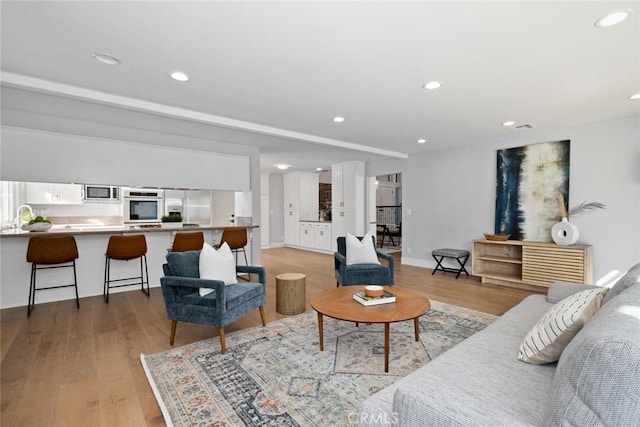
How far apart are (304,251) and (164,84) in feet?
21.3

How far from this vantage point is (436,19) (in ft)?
6.44

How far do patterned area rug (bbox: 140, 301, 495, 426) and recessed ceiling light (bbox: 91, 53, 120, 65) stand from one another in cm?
243

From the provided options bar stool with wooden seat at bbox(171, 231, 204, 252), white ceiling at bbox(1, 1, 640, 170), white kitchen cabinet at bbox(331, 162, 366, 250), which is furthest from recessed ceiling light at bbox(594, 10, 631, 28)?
white kitchen cabinet at bbox(331, 162, 366, 250)

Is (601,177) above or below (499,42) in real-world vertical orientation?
below

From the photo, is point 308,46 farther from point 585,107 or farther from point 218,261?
point 585,107

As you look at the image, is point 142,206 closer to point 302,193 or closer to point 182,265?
point 182,265

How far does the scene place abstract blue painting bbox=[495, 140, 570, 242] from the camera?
4.73 meters

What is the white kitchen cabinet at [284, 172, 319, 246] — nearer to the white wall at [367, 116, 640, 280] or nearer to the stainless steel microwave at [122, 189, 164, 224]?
the white wall at [367, 116, 640, 280]

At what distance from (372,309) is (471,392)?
49.6 inches

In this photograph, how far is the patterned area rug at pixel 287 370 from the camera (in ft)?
6.14

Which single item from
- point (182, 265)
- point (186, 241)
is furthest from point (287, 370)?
point (186, 241)

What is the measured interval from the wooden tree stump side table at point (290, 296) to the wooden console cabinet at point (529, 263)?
327cm

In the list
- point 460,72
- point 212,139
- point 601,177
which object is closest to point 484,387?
point 460,72

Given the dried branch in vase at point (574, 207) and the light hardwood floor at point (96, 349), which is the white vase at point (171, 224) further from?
the dried branch in vase at point (574, 207)
